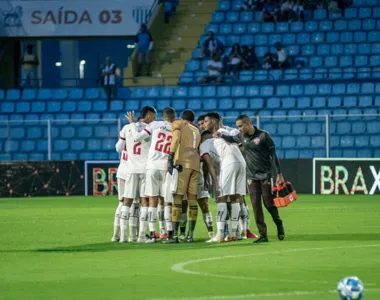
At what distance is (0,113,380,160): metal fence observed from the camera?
35.6 m

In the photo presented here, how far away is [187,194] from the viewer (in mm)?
18281

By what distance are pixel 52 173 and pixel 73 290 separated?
2491 centimetres

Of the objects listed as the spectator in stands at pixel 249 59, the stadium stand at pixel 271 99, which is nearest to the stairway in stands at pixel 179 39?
the stadium stand at pixel 271 99

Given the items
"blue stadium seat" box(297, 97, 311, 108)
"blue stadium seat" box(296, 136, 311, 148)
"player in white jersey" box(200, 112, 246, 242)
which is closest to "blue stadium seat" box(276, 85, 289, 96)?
"blue stadium seat" box(297, 97, 311, 108)

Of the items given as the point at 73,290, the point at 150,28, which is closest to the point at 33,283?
the point at 73,290

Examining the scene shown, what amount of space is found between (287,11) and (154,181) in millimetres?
23430

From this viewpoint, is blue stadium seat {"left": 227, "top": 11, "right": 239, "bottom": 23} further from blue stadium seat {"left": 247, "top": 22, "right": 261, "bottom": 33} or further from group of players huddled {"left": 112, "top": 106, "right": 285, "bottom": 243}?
group of players huddled {"left": 112, "top": 106, "right": 285, "bottom": 243}

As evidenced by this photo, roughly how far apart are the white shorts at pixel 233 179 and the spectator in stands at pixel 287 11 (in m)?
22.9

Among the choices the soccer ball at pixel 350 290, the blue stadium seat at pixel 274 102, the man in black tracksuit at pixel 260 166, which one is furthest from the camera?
the blue stadium seat at pixel 274 102

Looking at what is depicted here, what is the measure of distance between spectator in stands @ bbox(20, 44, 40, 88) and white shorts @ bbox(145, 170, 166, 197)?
77.8 ft

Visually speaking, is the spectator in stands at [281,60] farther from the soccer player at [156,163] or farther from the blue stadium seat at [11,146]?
the soccer player at [156,163]

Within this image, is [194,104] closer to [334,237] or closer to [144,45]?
[144,45]

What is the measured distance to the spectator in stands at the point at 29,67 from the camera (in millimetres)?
42094

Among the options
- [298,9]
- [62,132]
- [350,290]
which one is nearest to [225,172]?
[350,290]
